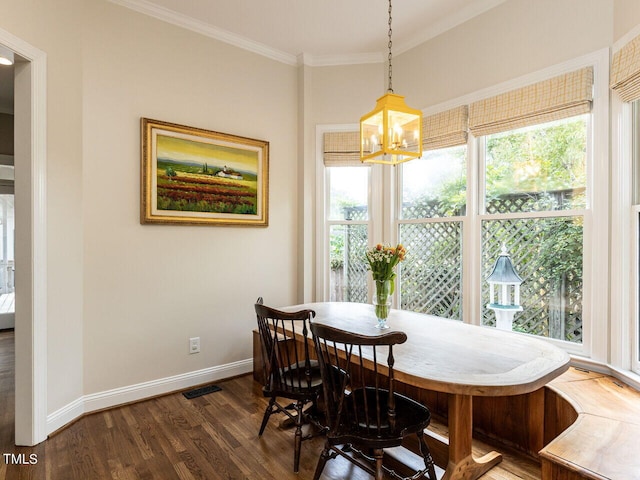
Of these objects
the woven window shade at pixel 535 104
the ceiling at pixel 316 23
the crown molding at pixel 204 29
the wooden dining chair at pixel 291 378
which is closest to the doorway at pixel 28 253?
the crown molding at pixel 204 29

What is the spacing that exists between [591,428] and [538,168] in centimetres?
175

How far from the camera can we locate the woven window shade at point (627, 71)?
1.96 m

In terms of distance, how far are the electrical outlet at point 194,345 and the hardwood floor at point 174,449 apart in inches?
17.8

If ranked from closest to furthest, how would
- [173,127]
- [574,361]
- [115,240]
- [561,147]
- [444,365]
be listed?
1. [444,365]
2. [574,361]
3. [561,147]
4. [115,240]
5. [173,127]

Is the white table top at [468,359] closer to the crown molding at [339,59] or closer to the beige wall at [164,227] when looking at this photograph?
the beige wall at [164,227]

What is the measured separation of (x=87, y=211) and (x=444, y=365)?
2.57 meters

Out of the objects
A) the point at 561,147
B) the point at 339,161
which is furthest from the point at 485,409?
the point at 339,161

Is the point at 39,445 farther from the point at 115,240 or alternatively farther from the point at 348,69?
the point at 348,69

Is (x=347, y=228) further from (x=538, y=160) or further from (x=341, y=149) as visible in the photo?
(x=538, y=160)

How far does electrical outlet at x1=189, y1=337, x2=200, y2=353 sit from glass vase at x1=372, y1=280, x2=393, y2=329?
171cm

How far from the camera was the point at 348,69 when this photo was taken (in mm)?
3680

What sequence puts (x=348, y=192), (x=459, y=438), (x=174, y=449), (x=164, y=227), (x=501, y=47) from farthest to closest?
(x=348, y=192), (x=164, y=227), (x=501, y=47), (x=174, y=449), (x=459, y=438)

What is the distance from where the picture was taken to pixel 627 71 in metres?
2.02

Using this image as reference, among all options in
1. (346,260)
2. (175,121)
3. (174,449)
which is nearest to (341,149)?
(346,260)
